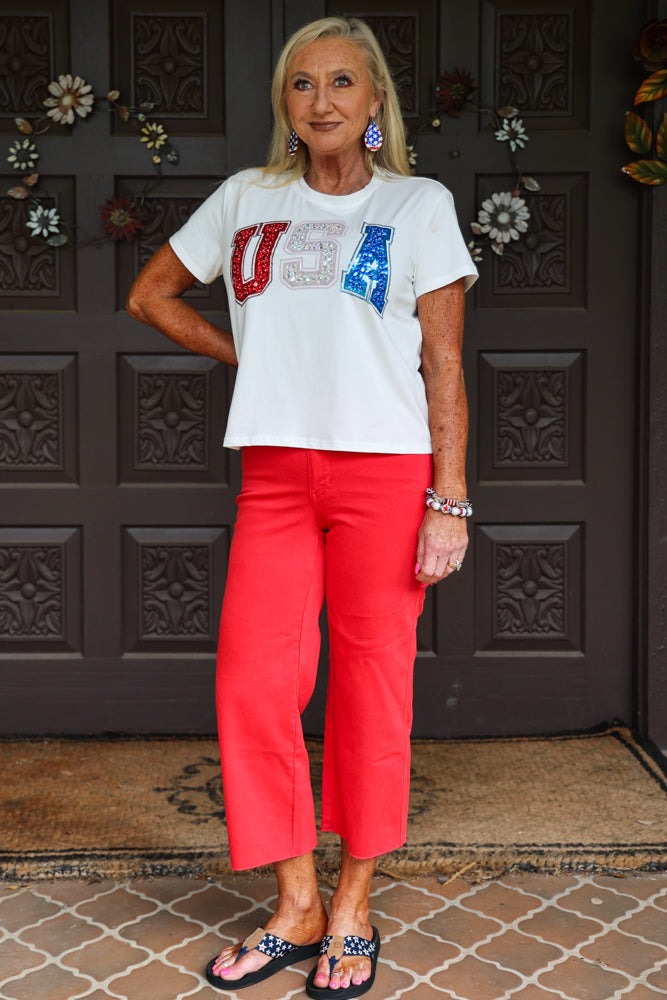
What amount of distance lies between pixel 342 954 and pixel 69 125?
7.46 ft

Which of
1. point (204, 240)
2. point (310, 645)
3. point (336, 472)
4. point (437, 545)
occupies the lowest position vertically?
point (310, 645)

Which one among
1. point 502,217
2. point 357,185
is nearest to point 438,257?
point 357,185

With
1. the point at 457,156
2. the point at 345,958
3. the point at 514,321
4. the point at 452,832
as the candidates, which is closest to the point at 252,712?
the point at 345,958

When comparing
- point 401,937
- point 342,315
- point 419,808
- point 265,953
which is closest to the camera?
point 342,315

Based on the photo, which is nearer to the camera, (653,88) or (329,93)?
(329,93)

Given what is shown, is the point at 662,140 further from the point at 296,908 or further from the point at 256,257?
the point at 296,908

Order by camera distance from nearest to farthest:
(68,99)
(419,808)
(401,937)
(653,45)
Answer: (401,937) < (419,808) < (653,45) < (68,99)

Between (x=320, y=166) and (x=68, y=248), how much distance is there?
4.24 feet

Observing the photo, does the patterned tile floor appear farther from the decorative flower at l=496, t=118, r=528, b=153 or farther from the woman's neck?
the decorative flower at l=496, t=118, r=528, b=153

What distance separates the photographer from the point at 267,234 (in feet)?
5.69

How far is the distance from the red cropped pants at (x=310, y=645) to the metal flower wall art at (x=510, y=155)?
128 centimetres

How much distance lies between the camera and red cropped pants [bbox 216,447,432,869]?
172cm

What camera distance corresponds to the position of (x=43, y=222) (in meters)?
2.80

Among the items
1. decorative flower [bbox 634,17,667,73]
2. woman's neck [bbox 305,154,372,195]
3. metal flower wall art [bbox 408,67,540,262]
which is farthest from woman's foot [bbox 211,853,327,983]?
decorative flower [bbox 634,17,667,73]
